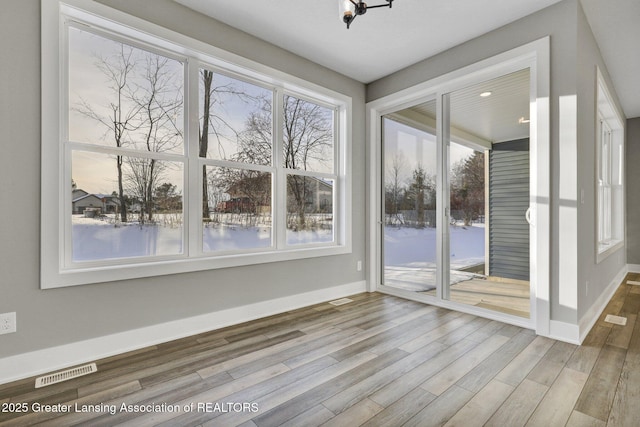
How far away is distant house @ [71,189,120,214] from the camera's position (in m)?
2.32

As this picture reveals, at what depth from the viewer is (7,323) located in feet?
6.54

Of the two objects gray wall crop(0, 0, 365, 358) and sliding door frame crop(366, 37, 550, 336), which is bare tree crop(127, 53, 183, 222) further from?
sliding door frame crop(366, 37, 550, 336)

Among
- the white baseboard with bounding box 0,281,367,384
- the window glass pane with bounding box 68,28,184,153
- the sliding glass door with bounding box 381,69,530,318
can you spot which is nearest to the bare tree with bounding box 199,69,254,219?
the window glass pane with bounding box 68,28,184,153

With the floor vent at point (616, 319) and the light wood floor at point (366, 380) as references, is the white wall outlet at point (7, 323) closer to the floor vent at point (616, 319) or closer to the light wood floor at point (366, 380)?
the light wood floor at point (366, 380)

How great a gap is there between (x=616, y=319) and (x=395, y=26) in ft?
11.7

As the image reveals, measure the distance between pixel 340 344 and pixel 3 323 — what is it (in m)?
2.25

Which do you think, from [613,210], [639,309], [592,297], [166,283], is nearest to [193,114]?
[166,283]

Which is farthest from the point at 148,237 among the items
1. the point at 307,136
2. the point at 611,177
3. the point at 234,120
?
the point at 611,177

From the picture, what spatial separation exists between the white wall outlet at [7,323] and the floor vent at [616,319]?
4.86 m

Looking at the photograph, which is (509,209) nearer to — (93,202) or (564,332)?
(564,332)

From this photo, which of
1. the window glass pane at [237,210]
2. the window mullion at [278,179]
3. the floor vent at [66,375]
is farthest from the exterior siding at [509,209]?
the floor vent at [66,375]

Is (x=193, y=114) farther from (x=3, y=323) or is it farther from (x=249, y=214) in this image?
(x=3, y=323)

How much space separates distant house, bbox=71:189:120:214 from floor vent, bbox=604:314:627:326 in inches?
180

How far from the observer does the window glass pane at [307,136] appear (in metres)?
3.61
